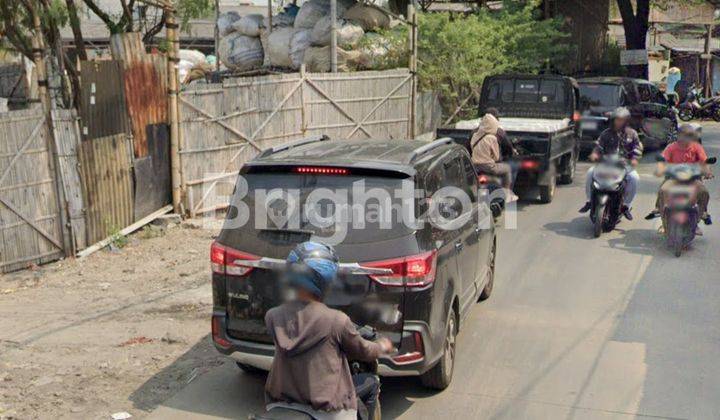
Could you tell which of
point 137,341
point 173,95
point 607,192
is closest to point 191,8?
point 173,95

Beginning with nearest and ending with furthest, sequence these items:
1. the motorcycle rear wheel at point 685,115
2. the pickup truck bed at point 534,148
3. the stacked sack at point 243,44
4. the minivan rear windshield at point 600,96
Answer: the pickup truck bed at point 534,148 → the minivan rear windshield at point 600,96 → the stacked sack at point 243,44 → the motorcycle rear wheel at point 685,115

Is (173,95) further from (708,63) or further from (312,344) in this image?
(708,63)


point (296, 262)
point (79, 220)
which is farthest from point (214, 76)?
point (296, 262)

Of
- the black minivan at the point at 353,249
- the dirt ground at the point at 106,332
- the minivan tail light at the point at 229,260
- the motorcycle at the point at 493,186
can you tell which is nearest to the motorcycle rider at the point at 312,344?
the black minivan at the point at 353,249

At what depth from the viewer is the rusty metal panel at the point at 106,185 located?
10555 mm

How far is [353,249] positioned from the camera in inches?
218

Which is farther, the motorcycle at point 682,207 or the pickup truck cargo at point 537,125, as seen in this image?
the pickup truck cargo at point 537,125

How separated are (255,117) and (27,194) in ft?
15.1

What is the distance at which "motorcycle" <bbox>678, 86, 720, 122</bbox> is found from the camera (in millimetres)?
28078

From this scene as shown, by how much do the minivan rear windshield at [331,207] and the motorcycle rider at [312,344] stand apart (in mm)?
1726

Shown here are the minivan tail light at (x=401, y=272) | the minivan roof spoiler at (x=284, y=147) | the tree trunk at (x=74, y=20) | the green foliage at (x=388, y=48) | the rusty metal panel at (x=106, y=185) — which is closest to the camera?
the minivan tail light at (x=401, y=272)

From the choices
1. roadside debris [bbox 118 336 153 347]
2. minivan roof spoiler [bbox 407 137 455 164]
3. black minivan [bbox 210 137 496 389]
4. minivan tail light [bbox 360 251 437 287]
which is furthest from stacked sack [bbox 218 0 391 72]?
minivan tail light [bbox 360 251 437 287]

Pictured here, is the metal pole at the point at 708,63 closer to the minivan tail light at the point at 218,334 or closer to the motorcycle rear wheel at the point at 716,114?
the motorcycle rear wheel at the point at 716,114

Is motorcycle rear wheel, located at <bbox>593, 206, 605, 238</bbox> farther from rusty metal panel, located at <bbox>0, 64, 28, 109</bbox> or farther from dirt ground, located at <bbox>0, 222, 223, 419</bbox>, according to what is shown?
rusty metal panel, located at <bbox>0, 64, 28, 109</bbox>
